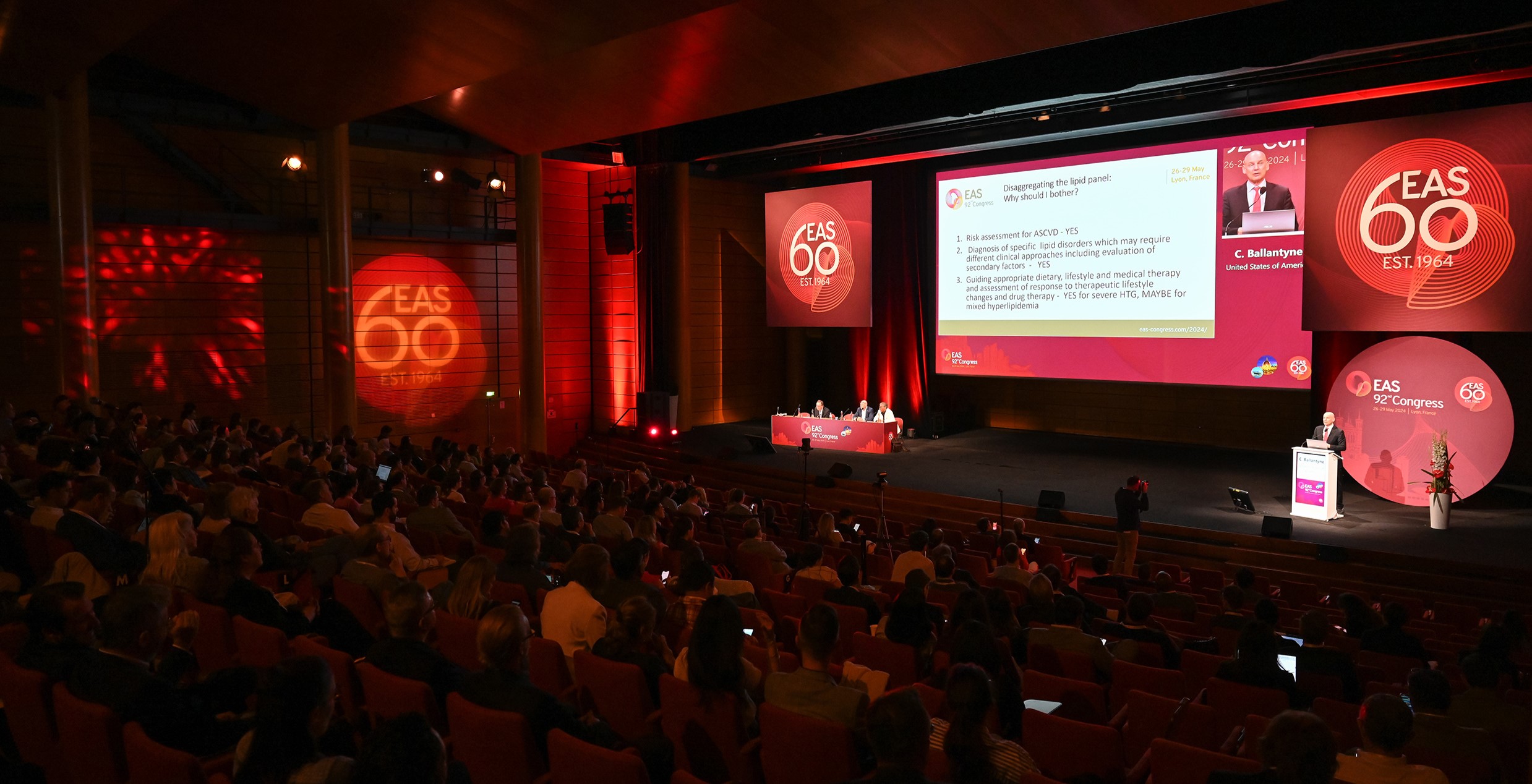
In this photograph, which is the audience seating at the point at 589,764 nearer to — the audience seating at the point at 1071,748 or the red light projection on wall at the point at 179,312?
the audience seating at the point at 1071,748

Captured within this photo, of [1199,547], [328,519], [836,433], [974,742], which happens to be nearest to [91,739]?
[974,742]

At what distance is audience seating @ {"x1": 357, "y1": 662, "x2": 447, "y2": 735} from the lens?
2.99 metres

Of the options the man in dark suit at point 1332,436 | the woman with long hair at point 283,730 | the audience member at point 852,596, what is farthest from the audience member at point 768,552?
the man in dark suit at point 1332,436

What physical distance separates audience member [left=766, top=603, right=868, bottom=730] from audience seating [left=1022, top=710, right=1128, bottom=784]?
2.07ft

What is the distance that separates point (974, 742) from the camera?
8.52ft

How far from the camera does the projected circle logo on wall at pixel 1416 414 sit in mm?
10383

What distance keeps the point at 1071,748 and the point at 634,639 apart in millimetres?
1472

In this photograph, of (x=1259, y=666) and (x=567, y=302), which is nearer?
(x=1259, y=666)

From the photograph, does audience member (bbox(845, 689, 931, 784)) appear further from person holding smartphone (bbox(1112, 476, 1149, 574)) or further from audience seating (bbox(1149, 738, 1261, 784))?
person holding smartphone (bbox(1112, 476, 1149, 574))

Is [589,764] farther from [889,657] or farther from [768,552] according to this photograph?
[768,552]

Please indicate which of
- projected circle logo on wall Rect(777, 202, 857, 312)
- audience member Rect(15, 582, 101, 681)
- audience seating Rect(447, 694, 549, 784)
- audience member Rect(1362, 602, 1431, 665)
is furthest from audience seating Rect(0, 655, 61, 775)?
projected circle logo on wall Rect(777, 202, 857, 312)

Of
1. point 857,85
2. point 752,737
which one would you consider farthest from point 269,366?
point 752,737

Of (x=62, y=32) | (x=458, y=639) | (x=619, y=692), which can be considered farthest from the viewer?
(x=62, y=32)

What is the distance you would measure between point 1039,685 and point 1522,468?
451 inches
